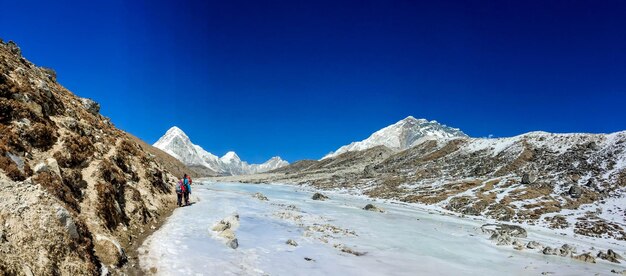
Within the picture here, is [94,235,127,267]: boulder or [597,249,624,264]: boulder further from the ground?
[94,235,127,267]: boulder

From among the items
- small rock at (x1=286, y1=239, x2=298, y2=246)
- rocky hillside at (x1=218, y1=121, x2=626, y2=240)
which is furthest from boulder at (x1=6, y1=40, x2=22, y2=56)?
rocky hillside at (x1=218, y1=121, x2=626, y2=240)

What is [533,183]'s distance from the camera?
6488 cm

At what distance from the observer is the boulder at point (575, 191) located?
2146 inches

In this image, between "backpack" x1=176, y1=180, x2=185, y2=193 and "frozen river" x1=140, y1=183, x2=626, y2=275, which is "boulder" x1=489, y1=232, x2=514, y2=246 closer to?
"frozen river" x1=140, y1=183, x2=626, y2=275

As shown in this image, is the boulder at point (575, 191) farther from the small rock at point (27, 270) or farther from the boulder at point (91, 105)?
the small rock at point (27, 270)

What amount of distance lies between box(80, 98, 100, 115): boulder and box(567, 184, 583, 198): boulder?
60271 millimetres

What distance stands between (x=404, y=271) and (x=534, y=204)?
141 feet

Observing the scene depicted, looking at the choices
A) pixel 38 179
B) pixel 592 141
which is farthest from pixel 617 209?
pixel 38 179

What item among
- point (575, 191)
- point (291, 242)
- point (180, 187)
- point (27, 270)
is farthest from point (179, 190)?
point (575, 191)

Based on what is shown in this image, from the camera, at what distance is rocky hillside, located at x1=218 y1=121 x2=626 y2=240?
154 feet

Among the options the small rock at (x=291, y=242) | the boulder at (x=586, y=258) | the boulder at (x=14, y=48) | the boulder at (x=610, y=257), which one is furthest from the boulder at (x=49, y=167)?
the boulder at (x=610, y=257)

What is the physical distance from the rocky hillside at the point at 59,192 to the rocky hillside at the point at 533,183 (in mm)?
40840

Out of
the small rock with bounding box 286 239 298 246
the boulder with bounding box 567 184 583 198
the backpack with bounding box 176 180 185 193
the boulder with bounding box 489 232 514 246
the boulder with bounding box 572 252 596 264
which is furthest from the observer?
the boulder with bounding box 567 184 583 198

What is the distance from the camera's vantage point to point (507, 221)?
4491 centimetres
